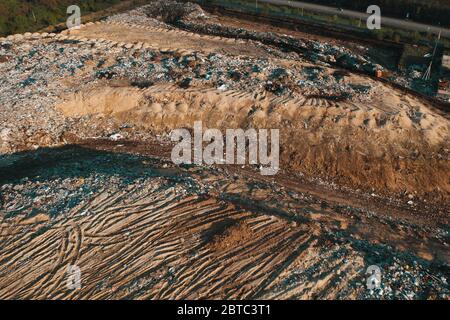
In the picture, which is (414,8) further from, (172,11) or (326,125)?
(172,11)

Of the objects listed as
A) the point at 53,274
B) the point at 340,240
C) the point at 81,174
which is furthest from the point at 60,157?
the point at 340,240

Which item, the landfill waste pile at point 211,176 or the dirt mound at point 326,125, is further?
the dirt mound at point 326,125

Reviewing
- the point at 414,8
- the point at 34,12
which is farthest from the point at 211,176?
the point at 34,12

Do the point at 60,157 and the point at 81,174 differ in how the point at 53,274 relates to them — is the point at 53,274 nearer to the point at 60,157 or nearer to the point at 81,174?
the point at 81,174

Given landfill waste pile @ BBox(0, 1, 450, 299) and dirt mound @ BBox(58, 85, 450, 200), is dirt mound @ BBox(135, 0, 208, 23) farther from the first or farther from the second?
dirt mound @ BBox(58, 85, 450, 200)

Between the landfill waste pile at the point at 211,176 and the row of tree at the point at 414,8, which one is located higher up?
the row of tree at the point at 414,8

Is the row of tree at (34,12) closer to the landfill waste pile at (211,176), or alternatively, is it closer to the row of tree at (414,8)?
the landfill waste pile at (211,176)

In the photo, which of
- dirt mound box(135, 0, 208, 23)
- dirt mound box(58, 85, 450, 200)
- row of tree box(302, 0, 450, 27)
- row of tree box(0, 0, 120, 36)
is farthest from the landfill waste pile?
row of tree box(302, 0, 450, 27)

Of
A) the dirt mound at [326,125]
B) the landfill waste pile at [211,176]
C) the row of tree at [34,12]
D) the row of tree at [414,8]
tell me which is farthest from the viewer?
the row of tree at [414,8]

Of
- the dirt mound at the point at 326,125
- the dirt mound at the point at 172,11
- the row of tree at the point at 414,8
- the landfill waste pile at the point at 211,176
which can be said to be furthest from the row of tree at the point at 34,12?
the row of tree at the point at 414,8
